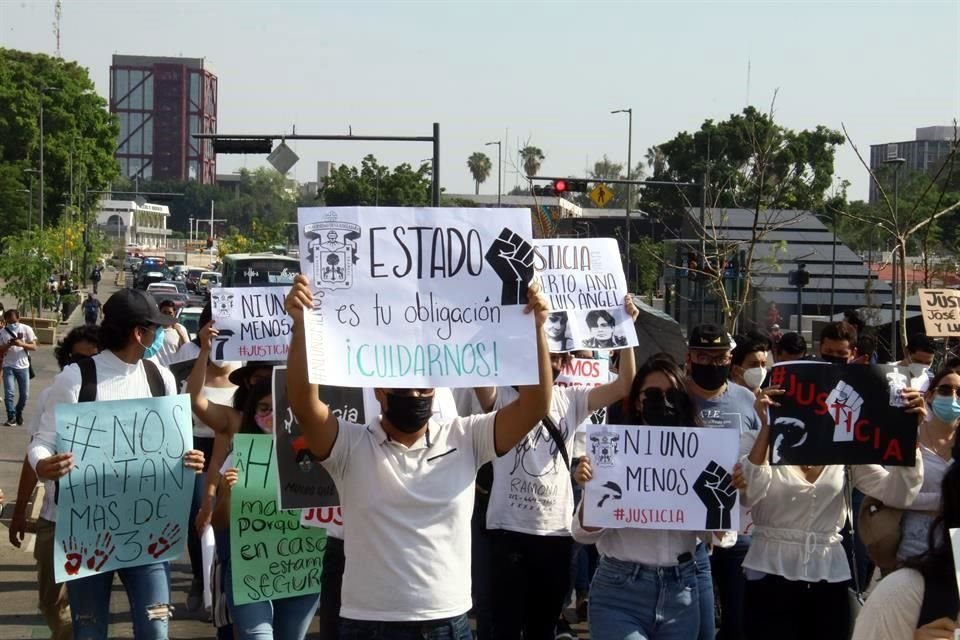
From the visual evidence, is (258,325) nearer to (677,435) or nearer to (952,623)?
(677,435)

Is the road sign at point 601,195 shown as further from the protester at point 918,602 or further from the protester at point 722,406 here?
the protester at point 918,602

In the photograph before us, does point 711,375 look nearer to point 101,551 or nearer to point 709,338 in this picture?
point 709,338

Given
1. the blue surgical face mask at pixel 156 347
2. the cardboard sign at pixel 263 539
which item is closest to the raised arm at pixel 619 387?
the cardboard sign at pixel 263 539

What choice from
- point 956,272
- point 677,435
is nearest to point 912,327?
point 956,272

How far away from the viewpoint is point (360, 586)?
4.57m

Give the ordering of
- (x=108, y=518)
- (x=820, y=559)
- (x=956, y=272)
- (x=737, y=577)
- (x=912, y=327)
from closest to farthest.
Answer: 1. (x=820, y=559)
2. (x=108, y=518)
3. (x=737, y=577)
4. (x=912, y=327)
5. (x=956, y=272)

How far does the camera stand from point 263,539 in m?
6.32

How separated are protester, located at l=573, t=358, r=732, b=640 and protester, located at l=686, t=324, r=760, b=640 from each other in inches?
11.8

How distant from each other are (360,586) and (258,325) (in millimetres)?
4426

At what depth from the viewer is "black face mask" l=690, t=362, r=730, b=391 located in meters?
6.55

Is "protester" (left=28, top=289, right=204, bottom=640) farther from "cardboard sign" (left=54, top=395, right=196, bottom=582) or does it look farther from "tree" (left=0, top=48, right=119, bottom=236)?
Answer: "tree" (left=0, top=48, right=119, bottom=236)

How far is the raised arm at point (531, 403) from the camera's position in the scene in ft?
15.2

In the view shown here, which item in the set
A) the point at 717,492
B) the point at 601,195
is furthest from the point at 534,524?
the point at 601,195

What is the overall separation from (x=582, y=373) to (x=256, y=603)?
10.2ft
